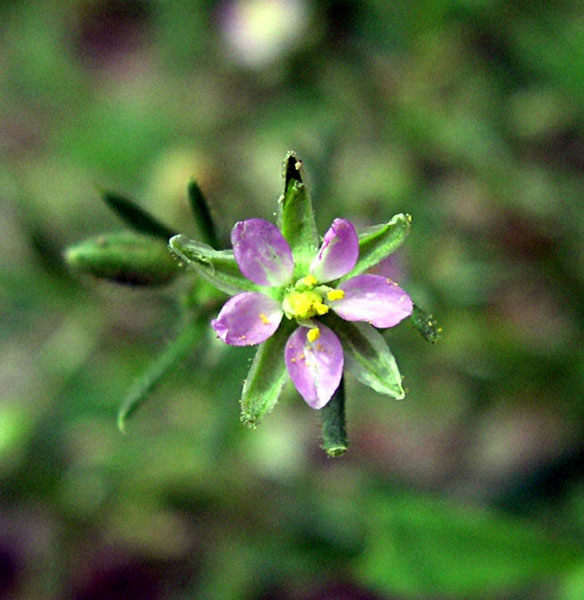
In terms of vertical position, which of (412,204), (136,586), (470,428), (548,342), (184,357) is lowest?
(136,586)

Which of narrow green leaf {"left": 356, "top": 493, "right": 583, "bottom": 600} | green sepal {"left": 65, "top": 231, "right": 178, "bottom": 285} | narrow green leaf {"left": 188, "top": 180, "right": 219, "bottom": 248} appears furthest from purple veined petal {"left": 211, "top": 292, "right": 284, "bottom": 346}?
narrow green leaf {"left": 356, "top": 493, "right": 583, "bottom": 600}

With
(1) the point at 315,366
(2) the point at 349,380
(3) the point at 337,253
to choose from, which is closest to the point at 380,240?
(3) the point at 337,253

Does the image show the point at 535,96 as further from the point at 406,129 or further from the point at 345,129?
the point at 345,129

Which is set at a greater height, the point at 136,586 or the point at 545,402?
the point at 545,402

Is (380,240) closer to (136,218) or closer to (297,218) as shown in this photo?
(297,218)

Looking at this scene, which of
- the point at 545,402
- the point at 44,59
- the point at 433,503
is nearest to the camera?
the point at 433,503

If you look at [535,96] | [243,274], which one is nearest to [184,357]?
[243,274]
